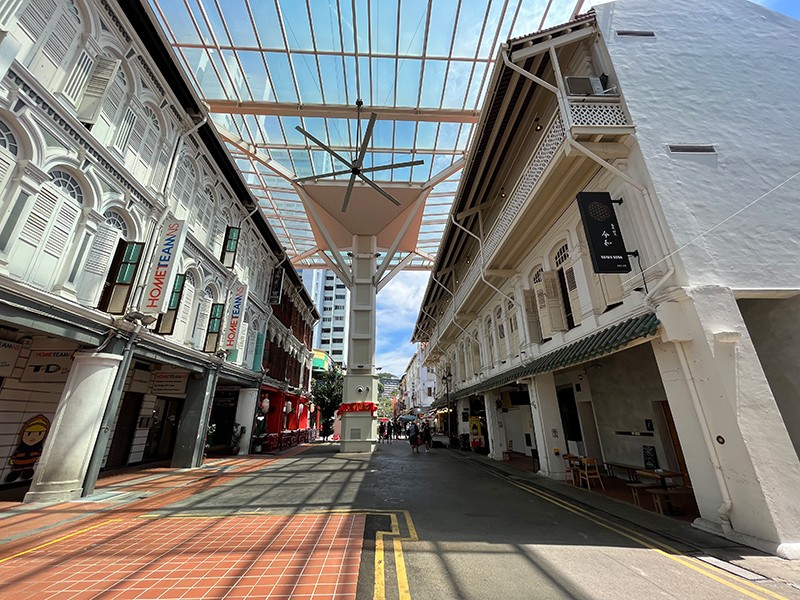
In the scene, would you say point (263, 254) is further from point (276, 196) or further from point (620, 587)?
point (620, 587)

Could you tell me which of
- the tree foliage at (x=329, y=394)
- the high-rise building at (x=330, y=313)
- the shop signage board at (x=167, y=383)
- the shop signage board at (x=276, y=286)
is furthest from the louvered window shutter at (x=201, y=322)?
the high-rise building at (x=330, y=313)

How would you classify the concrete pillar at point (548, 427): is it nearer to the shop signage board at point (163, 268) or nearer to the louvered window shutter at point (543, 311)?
the louvered window shutter at point (543, 311)

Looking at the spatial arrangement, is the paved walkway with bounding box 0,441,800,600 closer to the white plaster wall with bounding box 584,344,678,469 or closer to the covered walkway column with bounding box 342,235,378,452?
the white plaster wall with bounding box 584,344,678,469

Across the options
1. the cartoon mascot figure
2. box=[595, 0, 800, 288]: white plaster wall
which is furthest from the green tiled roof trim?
the cartoon mascot figure

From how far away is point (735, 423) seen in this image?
5.06 meters

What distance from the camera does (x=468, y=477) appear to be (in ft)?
36.0

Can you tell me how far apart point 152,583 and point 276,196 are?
2192 centimetres

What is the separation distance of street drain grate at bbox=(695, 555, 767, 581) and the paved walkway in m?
0.02

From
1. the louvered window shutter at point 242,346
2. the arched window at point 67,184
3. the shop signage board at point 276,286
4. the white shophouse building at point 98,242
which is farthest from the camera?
the shop signage board at point 276,286

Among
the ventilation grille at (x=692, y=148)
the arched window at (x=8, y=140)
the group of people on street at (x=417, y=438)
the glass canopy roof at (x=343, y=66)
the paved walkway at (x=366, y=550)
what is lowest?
the paved walkway at (x=366, y=550)

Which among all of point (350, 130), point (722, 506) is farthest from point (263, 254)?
point (722, 506)

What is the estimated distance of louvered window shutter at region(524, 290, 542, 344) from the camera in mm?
10977

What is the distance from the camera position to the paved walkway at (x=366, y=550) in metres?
3.62

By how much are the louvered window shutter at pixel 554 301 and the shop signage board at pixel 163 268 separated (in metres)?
10.6
